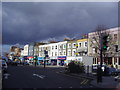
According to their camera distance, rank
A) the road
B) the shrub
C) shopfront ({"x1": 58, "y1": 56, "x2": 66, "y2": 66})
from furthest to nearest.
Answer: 1. shopfront ({"x1": 58, "y1": 56, "x2": 66, "y2": 66})
2. the shrub
3. the road

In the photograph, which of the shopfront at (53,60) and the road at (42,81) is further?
the shopfront at (53,60)

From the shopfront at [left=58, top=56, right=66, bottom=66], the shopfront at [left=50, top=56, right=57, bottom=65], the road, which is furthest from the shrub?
the shopfront at [left=50, top=56, right=57, bottom=65]

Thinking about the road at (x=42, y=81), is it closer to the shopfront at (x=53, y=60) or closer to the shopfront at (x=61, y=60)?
the shopfront at (x=61, y=60)

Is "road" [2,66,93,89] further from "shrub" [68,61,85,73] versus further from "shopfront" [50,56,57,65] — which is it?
"shopfront" [50,56,57,65]

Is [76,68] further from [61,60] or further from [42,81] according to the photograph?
[61,60]

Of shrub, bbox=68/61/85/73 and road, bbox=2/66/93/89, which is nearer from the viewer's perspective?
road, bbox=2/66/93/89

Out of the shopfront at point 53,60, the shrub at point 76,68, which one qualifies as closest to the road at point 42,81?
the shrub at point 76,68

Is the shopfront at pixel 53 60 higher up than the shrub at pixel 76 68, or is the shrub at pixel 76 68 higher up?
the shrub at pixel 76 68

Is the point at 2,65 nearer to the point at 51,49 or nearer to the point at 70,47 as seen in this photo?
the point at 70,47

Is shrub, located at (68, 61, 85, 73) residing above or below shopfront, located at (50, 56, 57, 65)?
above

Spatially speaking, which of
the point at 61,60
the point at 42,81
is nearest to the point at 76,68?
the point at 42,81

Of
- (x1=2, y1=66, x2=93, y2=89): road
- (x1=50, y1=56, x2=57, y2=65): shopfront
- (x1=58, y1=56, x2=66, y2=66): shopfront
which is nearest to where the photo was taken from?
(x1=2, y1=66, x2=93, y2=89): road

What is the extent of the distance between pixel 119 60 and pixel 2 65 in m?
26.4

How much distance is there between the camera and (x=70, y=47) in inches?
2530
